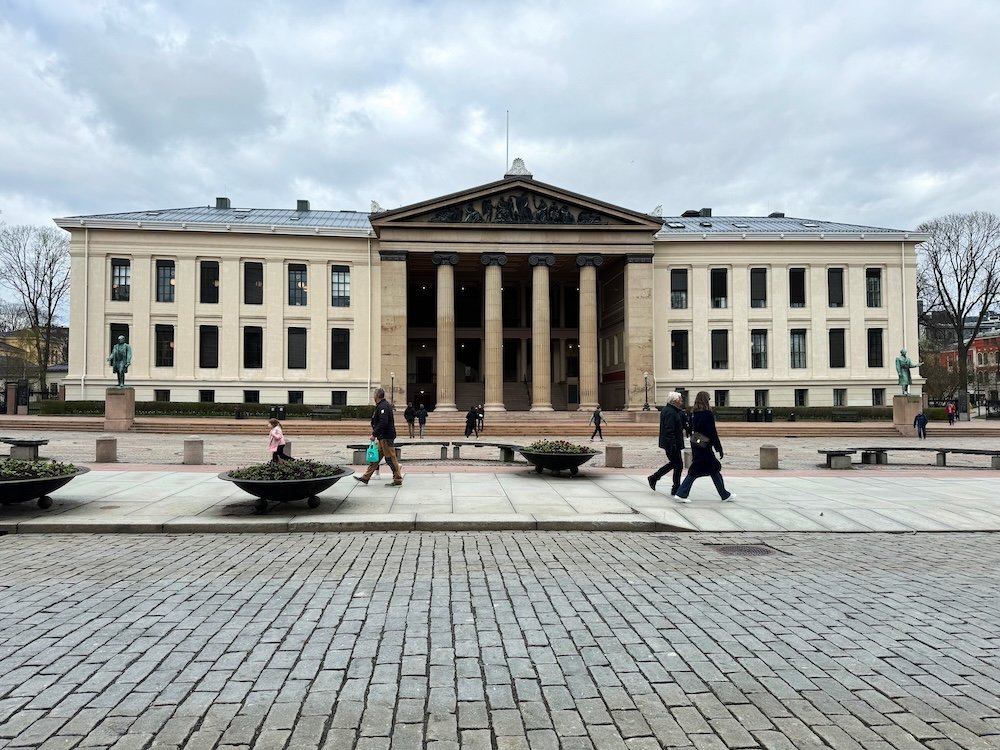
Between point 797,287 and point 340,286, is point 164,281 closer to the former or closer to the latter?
point 340,286

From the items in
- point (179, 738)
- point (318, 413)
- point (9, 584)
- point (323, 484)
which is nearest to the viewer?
point (179, 738)

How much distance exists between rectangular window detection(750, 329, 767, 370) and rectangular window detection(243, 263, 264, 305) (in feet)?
127

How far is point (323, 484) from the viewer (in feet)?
32.2

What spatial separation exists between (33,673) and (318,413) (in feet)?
118

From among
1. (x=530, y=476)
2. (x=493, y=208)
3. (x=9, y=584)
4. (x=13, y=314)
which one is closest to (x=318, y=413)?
(x=493, y=208)

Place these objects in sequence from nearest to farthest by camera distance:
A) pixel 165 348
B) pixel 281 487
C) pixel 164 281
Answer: pixel 281 487, pixel 165 348, pixel 164 281

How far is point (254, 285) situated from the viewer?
4688cm

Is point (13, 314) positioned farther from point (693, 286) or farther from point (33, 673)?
point (33, 673)

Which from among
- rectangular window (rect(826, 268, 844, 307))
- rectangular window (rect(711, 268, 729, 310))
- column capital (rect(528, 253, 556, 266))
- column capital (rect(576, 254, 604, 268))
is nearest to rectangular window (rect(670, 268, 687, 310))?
rectangular window (rect(711, 268, 729, 310))

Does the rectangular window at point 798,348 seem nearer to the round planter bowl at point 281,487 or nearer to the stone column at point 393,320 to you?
the stone column at point 393,320

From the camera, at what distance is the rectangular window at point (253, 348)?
153ft

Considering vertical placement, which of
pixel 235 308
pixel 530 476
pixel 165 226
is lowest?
pixel 530 476

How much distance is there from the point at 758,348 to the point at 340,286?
110ft

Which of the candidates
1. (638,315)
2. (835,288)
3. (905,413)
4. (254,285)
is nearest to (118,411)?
(254,285)
